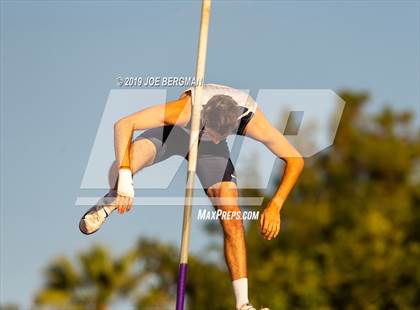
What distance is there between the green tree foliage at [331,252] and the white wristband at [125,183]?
1109 inches

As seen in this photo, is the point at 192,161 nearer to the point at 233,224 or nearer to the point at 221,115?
the point at 221,115

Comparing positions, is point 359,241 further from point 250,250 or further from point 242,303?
point 242,303

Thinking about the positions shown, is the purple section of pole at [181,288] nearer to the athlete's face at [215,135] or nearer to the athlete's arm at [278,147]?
the athlete's arm at [278,147]

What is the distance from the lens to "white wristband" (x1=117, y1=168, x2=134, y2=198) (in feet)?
26.2

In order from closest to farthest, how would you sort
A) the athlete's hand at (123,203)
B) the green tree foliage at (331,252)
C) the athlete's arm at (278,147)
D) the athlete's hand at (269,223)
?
1. the athlete's hand at (123,203)
2. the athlete's hand at (269,223)
3. the athlete's arm at (278,147)
4. the green tree foliage at (331,252)

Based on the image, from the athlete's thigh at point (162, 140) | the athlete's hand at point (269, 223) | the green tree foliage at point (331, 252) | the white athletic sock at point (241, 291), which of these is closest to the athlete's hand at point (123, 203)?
the athlete's thigh at point (162, 140)

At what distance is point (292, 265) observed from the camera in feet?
133

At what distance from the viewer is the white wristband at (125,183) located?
7.98m

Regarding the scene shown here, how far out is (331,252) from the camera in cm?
4166

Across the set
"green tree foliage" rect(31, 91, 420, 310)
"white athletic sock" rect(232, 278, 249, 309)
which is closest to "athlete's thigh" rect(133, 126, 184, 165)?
"white athletic sock" rect(232, 278, 249, 309)

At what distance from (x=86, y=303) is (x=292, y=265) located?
954 centimetres

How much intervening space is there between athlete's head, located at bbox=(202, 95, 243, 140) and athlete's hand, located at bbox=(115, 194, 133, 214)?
943mm

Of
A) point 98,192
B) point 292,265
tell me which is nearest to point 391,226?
point 292,265

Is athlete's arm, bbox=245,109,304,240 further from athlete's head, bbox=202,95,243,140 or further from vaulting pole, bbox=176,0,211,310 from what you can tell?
vaulting pole, bbox=176,0,211,310
